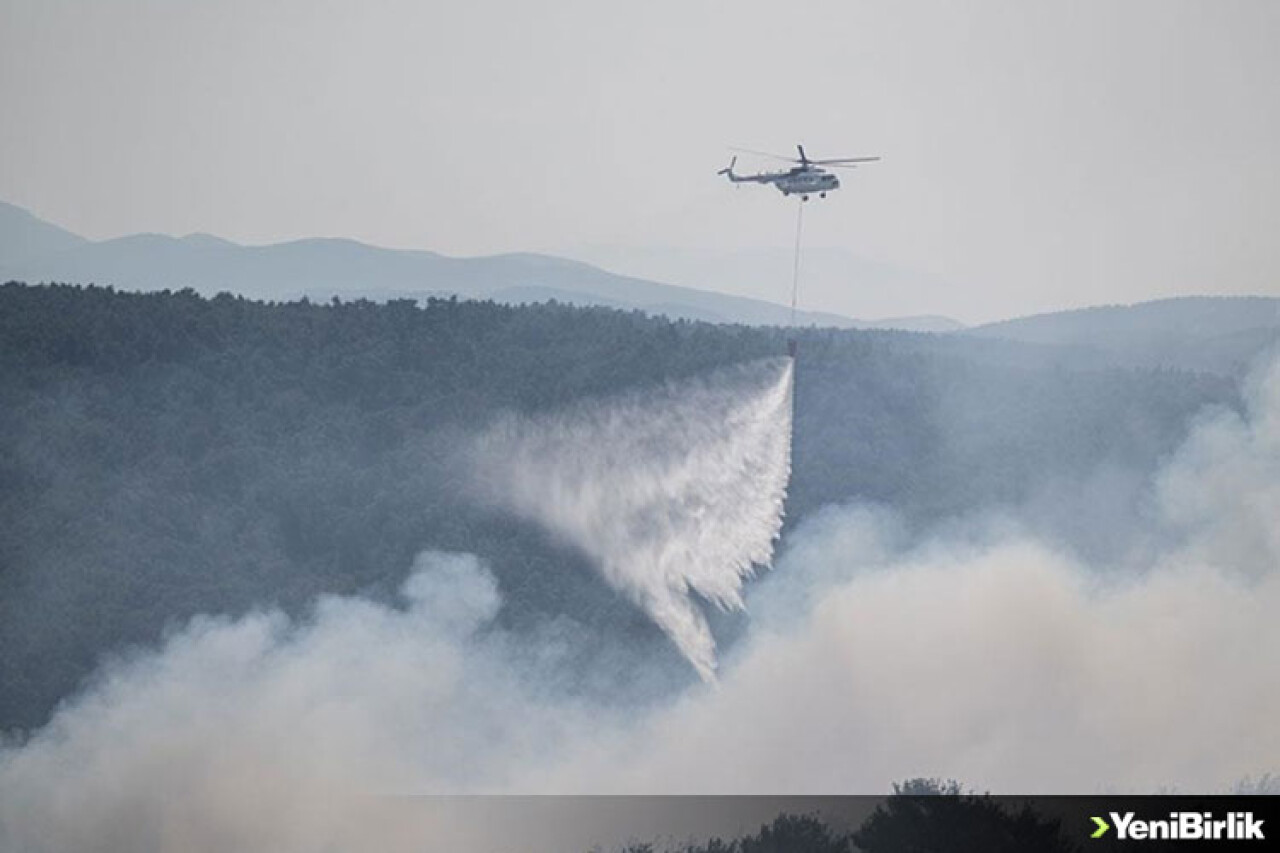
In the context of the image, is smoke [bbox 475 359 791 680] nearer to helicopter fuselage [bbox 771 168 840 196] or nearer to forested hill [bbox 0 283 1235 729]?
forested hill [bbox 0 283 1235 729]

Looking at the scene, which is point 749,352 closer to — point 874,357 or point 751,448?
point 751,448

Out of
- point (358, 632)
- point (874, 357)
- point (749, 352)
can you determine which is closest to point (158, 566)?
point (358, 632)

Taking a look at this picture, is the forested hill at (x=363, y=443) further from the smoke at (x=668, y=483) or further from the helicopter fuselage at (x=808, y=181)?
the helicopter fuselage at (x=808, y=181)

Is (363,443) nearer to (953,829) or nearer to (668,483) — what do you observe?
(668,483)

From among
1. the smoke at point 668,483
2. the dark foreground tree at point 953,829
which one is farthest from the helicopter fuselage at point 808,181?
the dark foreground tree at point 953,829

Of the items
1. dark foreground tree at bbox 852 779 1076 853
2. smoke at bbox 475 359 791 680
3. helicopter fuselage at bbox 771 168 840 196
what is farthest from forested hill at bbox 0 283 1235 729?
dark foreground tree at bbox 852 779 1076 853

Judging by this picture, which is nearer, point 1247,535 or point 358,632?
point 358,632
